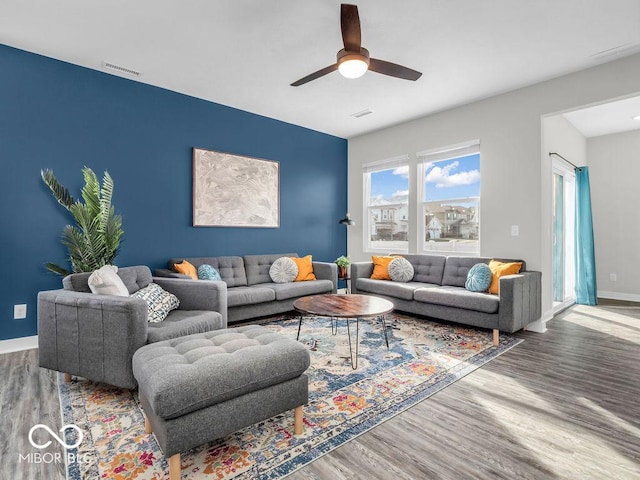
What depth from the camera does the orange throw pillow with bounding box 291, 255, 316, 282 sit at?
4707mm

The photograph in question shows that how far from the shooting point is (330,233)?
19.6 ft

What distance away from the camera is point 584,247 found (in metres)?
5.30

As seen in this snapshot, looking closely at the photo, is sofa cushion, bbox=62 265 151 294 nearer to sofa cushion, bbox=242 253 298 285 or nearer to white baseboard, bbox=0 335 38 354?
white baseboard, bbox=0 335 38 354

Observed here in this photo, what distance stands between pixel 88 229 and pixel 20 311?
3.37 ft

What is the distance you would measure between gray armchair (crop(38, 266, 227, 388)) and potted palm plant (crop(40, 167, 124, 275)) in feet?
1.96

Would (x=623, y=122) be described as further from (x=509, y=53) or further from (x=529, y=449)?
(x=529, y=449)

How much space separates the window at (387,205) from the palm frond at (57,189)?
166 inches

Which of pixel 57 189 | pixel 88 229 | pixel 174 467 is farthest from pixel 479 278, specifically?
pixel 57 189

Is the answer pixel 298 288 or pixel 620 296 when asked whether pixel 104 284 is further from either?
pixel 620 296

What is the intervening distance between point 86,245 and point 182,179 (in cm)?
140

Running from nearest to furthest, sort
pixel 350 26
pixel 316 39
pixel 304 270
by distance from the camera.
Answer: pixel 350 26 < pixel 316 39 < pixel 304 270

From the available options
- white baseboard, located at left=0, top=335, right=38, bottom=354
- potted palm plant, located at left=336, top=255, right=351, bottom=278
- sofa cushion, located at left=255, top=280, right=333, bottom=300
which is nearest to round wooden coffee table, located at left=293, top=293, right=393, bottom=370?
sofa cushion, located at left=255, top=280, right=333, bottom=300

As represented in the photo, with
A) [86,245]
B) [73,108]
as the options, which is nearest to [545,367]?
[86,245]

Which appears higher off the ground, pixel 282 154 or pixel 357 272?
pixel 282 154
